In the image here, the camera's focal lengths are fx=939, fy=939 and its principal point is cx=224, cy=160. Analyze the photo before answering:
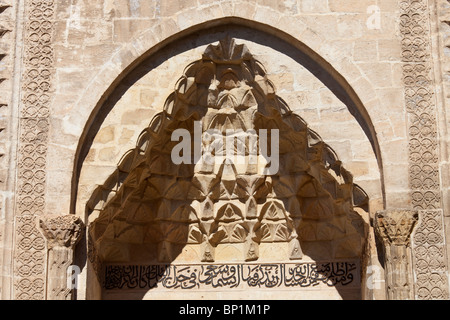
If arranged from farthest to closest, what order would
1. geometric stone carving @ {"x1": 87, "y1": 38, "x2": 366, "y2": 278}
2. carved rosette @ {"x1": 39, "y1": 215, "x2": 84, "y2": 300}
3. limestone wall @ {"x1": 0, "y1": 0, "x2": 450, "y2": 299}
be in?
1. geometric stone carving @ {"x1": 87, "y1": 38, "x2": 366, "y2": 278}
2. limestone wall @ {"x1": 0, "y1": 0, "x2": 450, "y2": 299}
3. carved rosette @ {"x1": 39, "y1": 215, "x2": 84, "y2": 300}

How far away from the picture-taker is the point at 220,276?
840cm

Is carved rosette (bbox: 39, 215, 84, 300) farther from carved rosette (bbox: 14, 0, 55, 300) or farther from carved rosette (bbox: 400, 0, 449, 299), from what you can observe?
carved rosette (bbox: 400, 0, 449, 299)

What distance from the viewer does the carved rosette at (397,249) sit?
666cm

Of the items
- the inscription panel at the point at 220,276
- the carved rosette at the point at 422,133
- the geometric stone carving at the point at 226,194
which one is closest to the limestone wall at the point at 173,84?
the carved rosette at the point at 422,133

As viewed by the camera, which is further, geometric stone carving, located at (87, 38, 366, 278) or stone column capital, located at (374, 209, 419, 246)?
geometric stone carving, located at (87, 38, 366, 278)

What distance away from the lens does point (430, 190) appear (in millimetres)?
6875

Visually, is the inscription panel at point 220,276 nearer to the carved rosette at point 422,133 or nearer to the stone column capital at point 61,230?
the stone column capital at point 61,230

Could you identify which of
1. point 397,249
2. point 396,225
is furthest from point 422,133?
point 397,249

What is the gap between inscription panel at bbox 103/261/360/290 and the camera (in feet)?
27.1

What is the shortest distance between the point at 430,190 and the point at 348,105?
35.9 inches

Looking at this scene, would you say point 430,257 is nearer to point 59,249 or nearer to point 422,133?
point 422,133

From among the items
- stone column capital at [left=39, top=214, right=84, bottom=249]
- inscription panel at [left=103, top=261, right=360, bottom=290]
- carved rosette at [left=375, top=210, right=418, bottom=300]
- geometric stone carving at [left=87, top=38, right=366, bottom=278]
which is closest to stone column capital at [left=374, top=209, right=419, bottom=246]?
carved rosette at [left=375, top=210, right=418, bottom=300]

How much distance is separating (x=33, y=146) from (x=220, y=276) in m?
2.23
